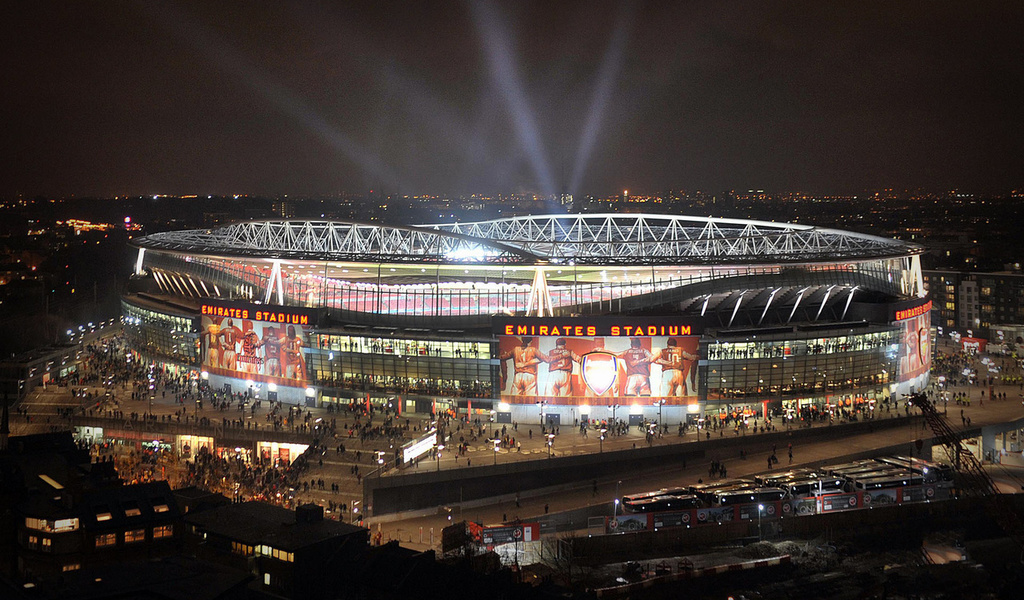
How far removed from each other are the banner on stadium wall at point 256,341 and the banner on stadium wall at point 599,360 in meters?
14.1

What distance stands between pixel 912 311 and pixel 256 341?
43.8m

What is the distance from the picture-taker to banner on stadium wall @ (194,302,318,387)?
61.6 metres

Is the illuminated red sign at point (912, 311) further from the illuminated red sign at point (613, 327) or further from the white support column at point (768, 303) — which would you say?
the illuminated red sign at point (613, 327)

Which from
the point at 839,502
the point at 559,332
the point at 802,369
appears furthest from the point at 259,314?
the point at 839,502

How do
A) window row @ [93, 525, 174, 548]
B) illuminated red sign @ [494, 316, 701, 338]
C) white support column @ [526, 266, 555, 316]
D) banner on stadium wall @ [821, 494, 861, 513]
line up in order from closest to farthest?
window row @ [93, 525, 174, 548]
banner on stadium wall @ [821, 494, 861, 513]
illuminated red sign @ [494, 316, 701, 338]
white support column @ [526, 266, 555, 316]

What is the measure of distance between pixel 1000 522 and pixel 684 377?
18.7 metres

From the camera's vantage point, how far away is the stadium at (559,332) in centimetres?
5653

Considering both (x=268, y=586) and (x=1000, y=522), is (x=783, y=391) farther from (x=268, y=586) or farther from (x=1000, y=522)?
(x=268, y=586)

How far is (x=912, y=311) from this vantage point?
208ft

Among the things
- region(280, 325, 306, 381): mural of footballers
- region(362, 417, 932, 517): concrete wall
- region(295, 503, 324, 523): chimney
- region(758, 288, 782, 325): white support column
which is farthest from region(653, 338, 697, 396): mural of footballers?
region(295, 503, 324, 523): chimney

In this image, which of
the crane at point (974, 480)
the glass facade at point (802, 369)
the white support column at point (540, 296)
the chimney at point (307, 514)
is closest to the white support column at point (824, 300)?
the glass facade at point (802, 369)

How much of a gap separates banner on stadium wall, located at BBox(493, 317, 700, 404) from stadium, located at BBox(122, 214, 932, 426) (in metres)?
0.08

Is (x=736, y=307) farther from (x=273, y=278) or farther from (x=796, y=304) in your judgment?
(x=273, y=278)

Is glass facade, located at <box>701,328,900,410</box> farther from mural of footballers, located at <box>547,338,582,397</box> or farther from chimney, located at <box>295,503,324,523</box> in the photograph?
chimney, located at <box>295,503,324,523</box>
